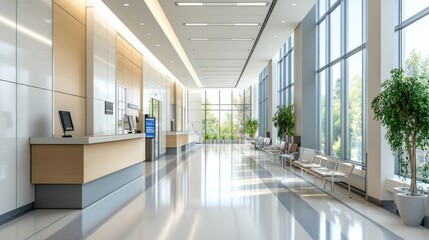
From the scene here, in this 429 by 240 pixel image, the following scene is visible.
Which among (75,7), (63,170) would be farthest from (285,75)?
(63,170)

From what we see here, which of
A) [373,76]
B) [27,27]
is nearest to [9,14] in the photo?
[27,27]

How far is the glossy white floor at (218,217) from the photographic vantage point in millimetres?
4555

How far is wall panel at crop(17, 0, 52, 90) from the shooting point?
567cm

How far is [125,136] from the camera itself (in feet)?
26.7

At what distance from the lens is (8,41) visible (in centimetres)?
532

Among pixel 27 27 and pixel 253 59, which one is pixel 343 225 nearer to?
pixel 27 27

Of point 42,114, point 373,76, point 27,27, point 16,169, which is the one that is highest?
point 27,27

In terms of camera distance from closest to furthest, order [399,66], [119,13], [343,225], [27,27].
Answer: [343,225] → [27,27] → [399,66] → [119,13]

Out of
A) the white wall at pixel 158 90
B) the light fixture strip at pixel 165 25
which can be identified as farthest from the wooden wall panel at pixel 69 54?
the white wall at pixel 158 90

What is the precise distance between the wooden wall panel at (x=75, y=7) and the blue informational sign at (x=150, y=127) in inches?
240

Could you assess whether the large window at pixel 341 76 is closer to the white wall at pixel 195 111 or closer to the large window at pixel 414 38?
the large window at pixel 414 38

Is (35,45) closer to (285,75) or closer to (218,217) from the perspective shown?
(218,217)

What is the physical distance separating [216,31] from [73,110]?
583cm

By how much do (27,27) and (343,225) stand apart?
5.64 m
